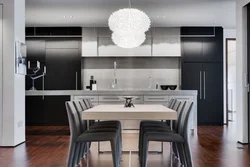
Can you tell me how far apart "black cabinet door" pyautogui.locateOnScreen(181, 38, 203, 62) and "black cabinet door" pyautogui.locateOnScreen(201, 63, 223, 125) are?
1.01ft

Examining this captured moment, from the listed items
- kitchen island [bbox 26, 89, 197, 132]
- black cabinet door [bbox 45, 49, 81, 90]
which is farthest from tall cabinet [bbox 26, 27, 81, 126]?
kitchen island [bbox 26, 89, 197, 132]

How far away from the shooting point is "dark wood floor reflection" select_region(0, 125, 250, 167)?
→ 12.3 feet

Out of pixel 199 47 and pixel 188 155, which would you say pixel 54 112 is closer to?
pixel 199 47

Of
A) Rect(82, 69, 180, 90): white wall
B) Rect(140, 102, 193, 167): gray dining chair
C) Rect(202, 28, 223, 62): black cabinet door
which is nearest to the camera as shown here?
Rect(140, 102, 193, 167): gray dining chair

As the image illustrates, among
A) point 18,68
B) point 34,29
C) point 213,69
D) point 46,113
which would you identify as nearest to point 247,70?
point 213,69

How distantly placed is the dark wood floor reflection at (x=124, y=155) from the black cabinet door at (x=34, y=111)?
1.91 metres

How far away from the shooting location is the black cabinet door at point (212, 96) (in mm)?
7984

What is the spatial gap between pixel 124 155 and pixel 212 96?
4522 mm

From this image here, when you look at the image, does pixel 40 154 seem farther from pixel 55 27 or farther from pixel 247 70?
pixel 55 27

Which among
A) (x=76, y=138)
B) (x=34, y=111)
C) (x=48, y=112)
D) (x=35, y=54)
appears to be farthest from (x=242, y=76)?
(x=35, y=54)

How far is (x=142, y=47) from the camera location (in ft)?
26.2

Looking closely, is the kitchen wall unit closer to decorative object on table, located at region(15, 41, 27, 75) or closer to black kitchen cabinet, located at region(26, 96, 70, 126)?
black kitchen cabinet, located at region(26, 96, 70, 126)

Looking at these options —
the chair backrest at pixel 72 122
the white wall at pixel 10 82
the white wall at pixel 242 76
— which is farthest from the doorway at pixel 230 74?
the chair backrest at pixel 72 122

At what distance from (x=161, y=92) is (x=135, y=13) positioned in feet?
8.24
